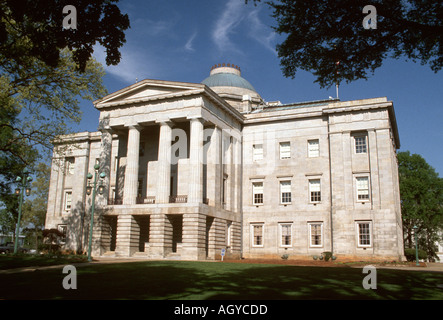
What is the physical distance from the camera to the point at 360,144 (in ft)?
136

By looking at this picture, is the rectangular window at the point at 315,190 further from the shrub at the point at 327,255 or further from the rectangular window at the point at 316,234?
the shrub at the point at 327,255

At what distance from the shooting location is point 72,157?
54312 mm

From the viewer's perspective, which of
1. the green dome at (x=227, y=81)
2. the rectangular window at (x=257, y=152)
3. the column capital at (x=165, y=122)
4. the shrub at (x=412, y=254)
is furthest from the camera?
the green dome at (x=227, y=81)

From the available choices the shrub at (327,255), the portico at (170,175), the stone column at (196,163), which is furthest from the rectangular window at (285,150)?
the shrub at (327,255)

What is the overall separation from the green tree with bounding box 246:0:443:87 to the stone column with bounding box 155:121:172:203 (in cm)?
2438

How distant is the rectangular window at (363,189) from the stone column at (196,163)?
15743mm

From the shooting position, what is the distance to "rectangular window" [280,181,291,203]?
4407 cm

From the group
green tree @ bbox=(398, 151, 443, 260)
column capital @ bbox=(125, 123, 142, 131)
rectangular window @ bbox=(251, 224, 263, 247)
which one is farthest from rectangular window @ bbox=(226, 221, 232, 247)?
green tree @ bbox=(398, 151, 443, 260)

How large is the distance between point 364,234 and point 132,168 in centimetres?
2387

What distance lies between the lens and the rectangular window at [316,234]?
136ft

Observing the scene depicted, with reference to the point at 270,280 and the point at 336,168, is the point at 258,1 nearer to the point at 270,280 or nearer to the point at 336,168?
the point at 270,280
